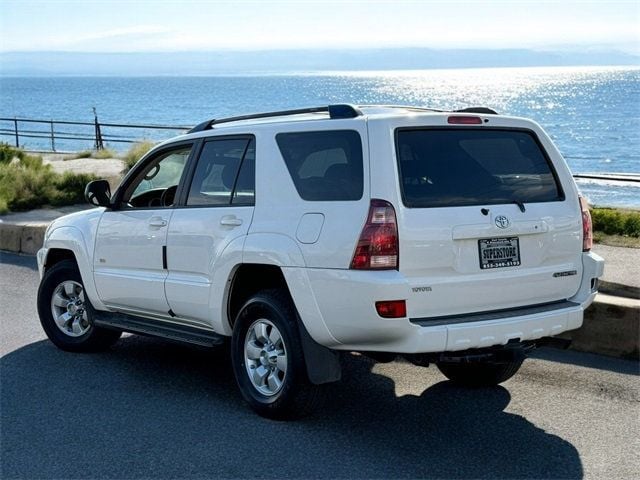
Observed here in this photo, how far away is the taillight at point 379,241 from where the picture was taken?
5363 mm

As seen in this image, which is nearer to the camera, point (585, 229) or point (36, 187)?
point (585, 229)

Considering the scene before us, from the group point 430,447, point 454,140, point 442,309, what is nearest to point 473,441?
point 430,447

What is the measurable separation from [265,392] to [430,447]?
1.17m

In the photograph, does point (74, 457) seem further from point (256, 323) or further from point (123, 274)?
point (123, 274)

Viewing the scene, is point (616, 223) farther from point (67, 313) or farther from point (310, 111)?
point (67, 313)

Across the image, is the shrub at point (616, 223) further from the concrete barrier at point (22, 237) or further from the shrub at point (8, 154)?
the shrub at point (8, 154)

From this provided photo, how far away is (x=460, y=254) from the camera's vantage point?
5523 millimetres

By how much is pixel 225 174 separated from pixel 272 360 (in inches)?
52.6

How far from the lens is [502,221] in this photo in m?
5.66

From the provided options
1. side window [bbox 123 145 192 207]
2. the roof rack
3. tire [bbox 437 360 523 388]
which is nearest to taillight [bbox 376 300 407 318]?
the roof rack

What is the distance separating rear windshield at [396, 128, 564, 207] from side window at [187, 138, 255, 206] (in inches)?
45.9

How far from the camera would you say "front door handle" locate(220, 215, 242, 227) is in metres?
6.21

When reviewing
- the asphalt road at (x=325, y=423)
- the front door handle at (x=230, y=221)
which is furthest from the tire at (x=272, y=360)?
the front door handle at (x=230, y=221)

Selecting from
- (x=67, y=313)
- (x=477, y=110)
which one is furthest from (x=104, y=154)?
(x=477, y=110)
